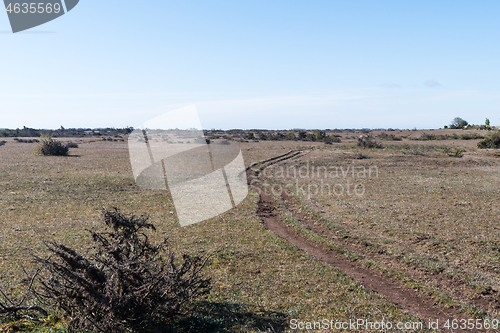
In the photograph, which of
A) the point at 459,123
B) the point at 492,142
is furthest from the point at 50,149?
the point at 459,123

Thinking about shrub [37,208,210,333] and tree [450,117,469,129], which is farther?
tree [450,117,469,129]

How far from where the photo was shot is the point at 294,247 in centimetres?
1159

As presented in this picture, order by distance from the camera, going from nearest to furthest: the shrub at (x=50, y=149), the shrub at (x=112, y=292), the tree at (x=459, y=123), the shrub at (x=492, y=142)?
the shrub at (x=112, y=292) → the shrub at (x=50, y=149) → the shrub at (x=492, y=142) → the tree at (x=459, y=123)

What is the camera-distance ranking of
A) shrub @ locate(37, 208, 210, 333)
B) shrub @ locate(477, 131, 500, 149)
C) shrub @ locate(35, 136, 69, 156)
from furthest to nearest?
shrub @ locate(477, 131, 500, 149)
shrub @ locate(35, 136, 69, 156)
shrub @ locate(37, 208, 210, 333)

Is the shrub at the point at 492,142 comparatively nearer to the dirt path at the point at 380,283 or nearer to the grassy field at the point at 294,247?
the grassy field at the point at 294,247

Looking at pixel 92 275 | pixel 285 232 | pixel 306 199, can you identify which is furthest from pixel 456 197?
pixel 92 275

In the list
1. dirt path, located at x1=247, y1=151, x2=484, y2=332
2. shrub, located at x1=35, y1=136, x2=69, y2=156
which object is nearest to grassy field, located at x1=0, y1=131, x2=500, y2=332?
dirt path, located at x1=247, y1=151, x2=484, y2=332

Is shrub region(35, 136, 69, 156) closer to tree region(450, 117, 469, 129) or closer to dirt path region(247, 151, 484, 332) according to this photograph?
dirt path region(247, 151, 484, 332)

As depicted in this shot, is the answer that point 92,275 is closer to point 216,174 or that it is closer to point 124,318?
point 124,318

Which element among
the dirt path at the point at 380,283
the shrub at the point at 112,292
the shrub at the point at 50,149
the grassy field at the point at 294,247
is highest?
the shrub at the point at 50,149

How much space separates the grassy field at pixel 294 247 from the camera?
7.59m

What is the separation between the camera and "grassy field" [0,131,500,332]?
7590mm

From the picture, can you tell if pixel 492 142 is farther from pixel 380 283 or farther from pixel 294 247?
pixel 380 283

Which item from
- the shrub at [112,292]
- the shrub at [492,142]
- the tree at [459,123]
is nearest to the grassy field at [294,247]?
the shrub at [112,292]
